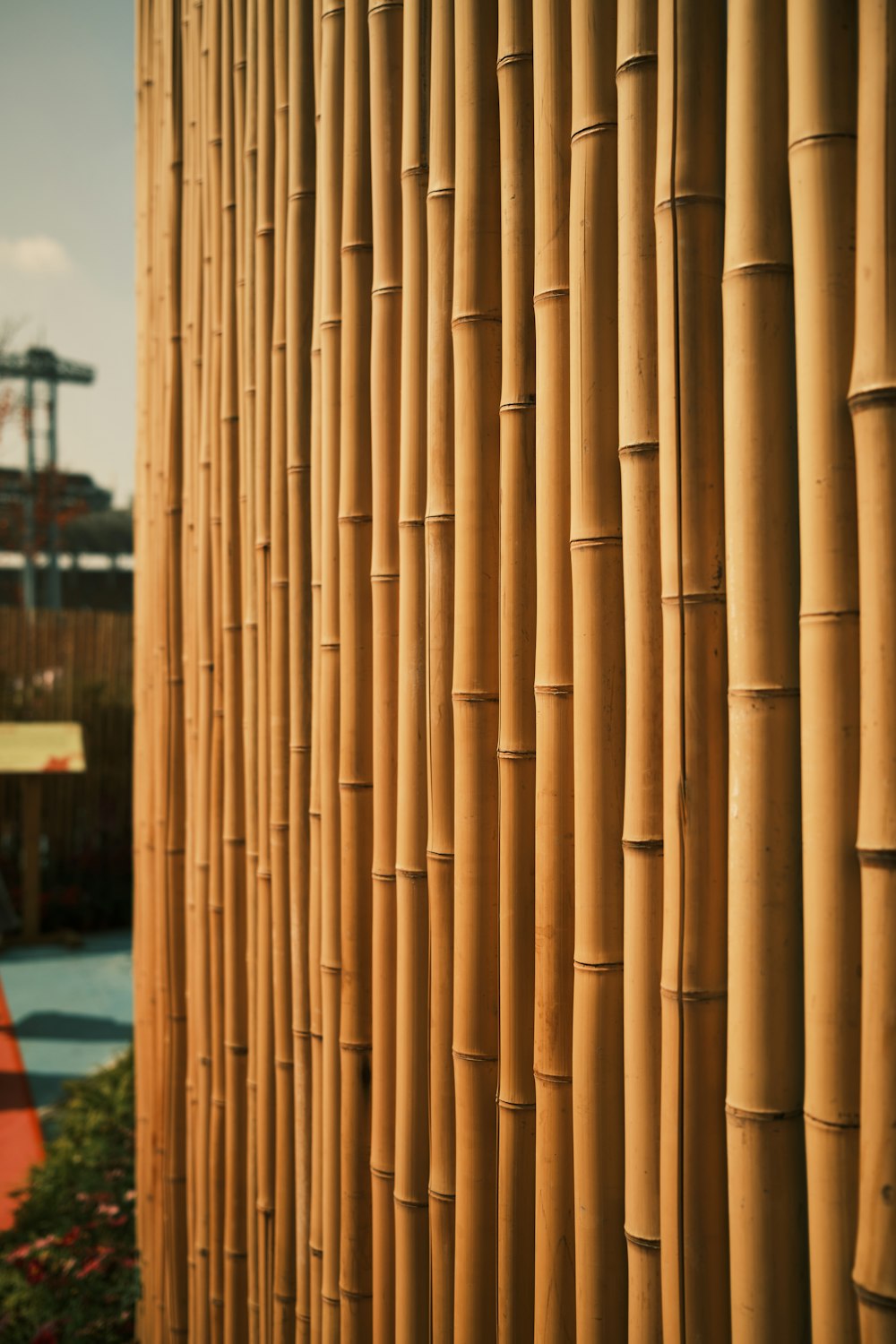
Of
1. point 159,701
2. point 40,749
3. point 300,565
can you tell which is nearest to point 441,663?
point 300,565

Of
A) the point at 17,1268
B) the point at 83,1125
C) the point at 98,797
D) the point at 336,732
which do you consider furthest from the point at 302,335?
the point at 98,797

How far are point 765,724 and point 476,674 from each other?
27 centimetres

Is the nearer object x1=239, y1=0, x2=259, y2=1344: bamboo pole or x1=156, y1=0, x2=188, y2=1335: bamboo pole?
x1=239, y1=0, x2=259, y2=1344: bamboo pole

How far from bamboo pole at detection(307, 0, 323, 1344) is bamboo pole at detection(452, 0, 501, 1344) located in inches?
9.2

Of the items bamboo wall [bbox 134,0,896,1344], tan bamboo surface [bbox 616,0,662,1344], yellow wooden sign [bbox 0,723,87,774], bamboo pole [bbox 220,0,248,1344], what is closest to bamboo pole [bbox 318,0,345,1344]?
bamboo wall [bbox 134,0,896,1344]

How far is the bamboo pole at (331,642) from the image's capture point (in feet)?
3.22

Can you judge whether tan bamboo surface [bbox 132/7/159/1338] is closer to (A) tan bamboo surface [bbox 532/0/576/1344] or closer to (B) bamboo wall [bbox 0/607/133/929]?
(A) tan bamboo surface [bbox 532/0/576/1344]

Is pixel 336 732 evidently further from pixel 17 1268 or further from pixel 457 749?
pixel 17 1268

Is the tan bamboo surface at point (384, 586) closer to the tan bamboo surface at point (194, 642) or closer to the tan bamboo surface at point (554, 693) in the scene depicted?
the tan bamboo surface at point (554, 693)

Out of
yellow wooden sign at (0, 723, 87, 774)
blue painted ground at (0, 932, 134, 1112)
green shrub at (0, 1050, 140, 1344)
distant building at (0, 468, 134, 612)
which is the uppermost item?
distant building at (0, 468, 134, 612)

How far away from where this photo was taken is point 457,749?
0.83m

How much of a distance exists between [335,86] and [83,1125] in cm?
249

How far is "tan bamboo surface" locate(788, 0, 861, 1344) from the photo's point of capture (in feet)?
1.81

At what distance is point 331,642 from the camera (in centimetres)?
100
